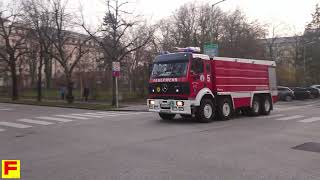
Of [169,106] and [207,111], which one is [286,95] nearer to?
[207,111]

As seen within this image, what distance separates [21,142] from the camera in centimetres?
1130

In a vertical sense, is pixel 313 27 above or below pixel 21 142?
above

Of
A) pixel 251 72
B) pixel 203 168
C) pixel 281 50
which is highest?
pixel 281 50

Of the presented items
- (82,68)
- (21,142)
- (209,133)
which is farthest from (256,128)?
(82,68)

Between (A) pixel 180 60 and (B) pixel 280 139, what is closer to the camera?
(B) pixel 280 139

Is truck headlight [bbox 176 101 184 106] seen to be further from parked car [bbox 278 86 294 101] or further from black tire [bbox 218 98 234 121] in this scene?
parked car [bbox 278 86 294 101]

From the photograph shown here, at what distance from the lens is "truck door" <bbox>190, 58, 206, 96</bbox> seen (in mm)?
15602

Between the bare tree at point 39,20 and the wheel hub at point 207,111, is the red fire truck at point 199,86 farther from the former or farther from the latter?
the bare tree at point 39,20

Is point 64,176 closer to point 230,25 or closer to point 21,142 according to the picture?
point 21,142

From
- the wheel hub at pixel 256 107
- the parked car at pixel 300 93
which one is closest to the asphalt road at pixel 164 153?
the wheel hub at pixel 256 107

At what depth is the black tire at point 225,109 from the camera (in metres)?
17.0

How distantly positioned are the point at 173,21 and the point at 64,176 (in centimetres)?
4132

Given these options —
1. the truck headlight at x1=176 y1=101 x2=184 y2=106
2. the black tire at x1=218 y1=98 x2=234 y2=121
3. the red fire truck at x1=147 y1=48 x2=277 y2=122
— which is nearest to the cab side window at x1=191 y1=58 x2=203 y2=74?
the red fire truck at x1=147 y1=48 x2=277 y2=122

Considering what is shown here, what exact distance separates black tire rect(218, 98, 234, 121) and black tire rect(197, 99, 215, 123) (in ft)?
1.76
